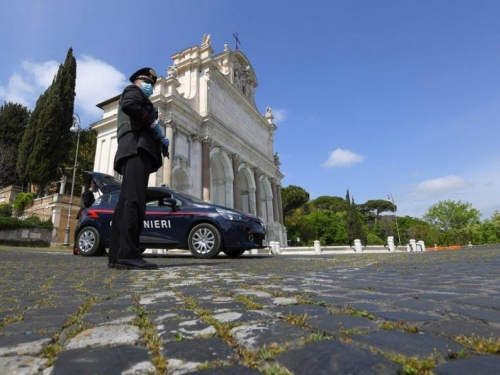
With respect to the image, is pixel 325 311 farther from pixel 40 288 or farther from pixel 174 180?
pixel 174 180

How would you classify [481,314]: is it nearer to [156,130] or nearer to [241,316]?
[241,316]

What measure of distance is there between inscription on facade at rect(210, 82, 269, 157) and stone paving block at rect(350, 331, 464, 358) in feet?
87.4

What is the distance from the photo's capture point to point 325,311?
1606mm

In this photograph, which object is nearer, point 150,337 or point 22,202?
point 150,337

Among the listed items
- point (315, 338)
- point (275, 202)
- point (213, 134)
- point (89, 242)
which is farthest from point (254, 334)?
point (275, 202)

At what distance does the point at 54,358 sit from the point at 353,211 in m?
53.3

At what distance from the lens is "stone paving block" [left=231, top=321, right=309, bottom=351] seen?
1.09 meters

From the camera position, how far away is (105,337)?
1214 millimetres

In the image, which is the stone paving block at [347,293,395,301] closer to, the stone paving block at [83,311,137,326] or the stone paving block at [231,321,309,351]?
the stone paving block at [231,321,309,351]

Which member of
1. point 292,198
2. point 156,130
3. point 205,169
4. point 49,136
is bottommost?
point 156,130

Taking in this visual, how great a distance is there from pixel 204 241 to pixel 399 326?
20.7 ft

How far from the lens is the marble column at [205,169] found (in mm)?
23469

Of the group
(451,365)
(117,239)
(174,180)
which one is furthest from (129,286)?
(174,180)

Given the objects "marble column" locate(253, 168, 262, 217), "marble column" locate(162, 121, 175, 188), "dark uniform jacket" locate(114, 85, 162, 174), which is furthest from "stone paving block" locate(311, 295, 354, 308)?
"marble column" locate(253, 168, 262, 217)
